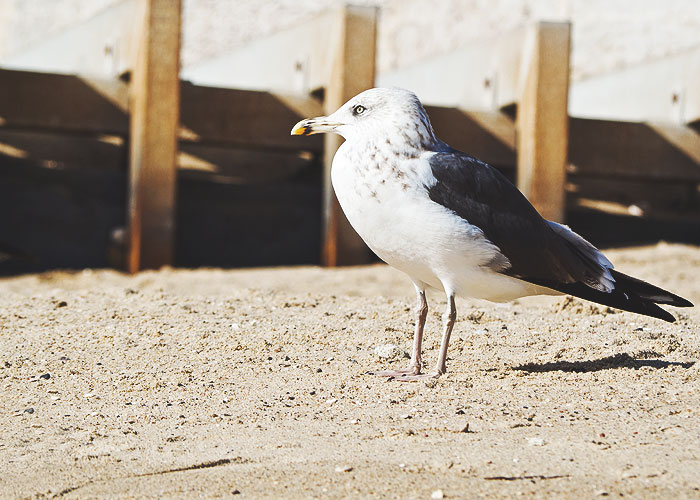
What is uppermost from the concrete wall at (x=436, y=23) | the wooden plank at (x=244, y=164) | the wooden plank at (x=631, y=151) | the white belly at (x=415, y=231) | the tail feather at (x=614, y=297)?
the concrete wall at (x=436, y=23)

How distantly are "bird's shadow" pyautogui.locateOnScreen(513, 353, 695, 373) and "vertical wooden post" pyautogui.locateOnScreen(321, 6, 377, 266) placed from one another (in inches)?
228

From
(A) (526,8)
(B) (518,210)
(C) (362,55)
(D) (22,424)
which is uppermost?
(A) (526,8)

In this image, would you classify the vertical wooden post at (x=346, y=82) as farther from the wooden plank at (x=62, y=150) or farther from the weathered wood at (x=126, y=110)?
the wooden plank at (x=62, y=150)

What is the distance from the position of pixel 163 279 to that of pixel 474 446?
231 inches

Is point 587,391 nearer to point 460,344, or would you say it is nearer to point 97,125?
point 460,344

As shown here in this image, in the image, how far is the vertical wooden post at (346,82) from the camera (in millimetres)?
10375

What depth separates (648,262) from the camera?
390 inches

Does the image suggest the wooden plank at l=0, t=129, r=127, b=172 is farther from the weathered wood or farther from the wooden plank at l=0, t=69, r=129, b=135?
the wooden plank at l=0, t=69, r=129, b=135

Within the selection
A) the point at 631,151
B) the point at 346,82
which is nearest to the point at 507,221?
the point at 346,82

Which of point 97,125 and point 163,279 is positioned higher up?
point 97,125

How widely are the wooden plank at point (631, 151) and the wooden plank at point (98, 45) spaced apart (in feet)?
17.0

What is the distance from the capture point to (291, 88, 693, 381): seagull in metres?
4.08

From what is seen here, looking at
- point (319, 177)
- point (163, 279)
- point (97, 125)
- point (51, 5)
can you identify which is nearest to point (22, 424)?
point (163, 279)

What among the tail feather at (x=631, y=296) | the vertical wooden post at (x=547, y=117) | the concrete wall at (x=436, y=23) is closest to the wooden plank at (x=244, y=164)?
the vertical wooden post at (x=547, y=117)
